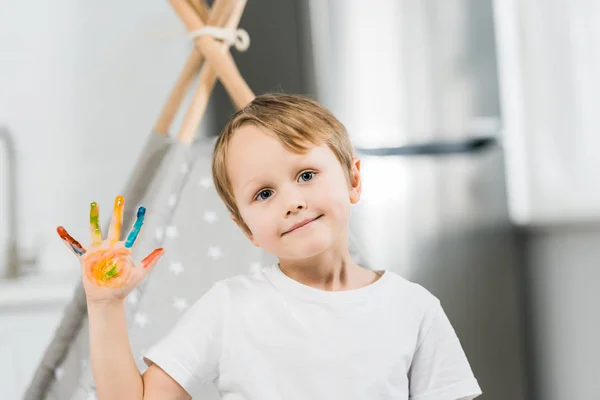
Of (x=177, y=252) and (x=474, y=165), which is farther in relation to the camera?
(x=474, y=165)

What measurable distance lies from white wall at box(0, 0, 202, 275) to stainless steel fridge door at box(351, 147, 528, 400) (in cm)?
78

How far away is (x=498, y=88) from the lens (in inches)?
64.7

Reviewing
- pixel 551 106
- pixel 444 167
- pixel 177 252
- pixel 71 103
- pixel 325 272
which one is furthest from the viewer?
pixel 71 103

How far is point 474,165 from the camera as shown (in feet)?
5.32

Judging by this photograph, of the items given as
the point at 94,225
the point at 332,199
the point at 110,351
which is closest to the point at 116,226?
the point at 94,225

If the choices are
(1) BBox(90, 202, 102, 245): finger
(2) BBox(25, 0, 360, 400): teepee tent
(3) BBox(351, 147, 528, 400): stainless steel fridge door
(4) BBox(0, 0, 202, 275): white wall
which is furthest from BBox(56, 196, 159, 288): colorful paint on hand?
(4) BBox(0, 0, 202, 275): white wall

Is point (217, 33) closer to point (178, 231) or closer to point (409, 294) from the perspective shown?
point (178, 231)

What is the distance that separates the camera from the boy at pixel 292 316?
776 mm

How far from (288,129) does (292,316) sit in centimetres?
21

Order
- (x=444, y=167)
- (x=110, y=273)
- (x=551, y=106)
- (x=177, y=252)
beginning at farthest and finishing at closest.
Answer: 1. (x=444, y=167)
2. (x=551, y=106)
3. (x=177, y=252)
4. (x=110, y=273)

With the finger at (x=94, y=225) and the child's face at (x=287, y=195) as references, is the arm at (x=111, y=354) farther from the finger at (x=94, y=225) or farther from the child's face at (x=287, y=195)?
the child's face at (x=287, y=195)

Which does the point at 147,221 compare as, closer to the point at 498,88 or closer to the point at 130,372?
the point at 130,372

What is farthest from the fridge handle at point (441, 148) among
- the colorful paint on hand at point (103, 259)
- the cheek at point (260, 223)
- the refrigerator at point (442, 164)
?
the colorful paint on hand at point (103, 259)

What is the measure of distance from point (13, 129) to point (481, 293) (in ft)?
4.24
